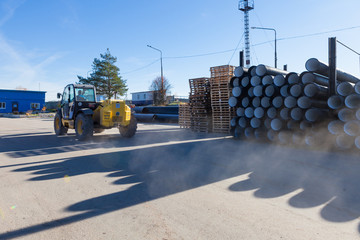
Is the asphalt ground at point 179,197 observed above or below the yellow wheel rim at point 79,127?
below

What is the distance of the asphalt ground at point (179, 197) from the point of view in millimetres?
3146

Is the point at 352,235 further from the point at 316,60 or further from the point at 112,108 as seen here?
the point at 112,108

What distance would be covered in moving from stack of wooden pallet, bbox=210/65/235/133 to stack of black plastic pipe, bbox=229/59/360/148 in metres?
1.69

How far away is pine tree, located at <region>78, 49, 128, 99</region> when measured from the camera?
47.8m

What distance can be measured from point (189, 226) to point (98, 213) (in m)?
1.32

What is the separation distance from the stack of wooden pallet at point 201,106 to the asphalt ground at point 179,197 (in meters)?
7.09

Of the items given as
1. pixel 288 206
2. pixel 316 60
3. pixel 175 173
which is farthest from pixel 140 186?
pixel 316 60

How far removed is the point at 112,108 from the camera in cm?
1075

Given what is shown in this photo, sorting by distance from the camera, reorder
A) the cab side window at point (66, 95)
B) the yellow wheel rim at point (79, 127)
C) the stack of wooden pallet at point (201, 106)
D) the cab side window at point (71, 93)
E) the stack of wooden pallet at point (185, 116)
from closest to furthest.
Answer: the yellow wheel rim at point (79, 127)
the cab side window at point (71, 93)
the cab side window at point (66, 95)
the stack of wooden pallet at point (201, 106)
the stack of wooden pallet at point (185, 116)

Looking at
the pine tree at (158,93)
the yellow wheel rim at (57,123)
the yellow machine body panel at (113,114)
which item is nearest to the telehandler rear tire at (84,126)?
the yellow machine body panel at (113,114)

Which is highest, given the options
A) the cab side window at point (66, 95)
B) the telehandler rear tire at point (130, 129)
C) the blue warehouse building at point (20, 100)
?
the blue warehouse building at point (20, 100)

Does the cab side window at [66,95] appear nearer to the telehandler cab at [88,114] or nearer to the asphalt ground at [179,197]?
the telehandler cab at [88,114]

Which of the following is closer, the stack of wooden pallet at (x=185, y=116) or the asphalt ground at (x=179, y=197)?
the asphalt ground at (x=179, y=197)

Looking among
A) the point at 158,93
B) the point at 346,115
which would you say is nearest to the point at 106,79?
the point at 158,93
